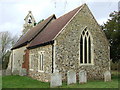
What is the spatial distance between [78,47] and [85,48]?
0.91 m

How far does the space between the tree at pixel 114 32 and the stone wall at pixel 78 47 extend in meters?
1.49

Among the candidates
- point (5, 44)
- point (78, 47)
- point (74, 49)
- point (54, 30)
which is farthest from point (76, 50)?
point (5, 44)

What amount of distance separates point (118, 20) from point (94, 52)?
4.99 metres

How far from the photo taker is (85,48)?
1706 centimetres

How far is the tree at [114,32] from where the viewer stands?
61.6 feet

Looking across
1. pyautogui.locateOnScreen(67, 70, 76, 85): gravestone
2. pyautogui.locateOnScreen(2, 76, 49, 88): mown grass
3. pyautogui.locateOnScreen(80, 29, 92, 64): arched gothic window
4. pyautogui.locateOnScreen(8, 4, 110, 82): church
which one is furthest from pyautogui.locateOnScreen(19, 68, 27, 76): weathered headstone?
pyautogui.locateOnScreen(67, 70, 76, 85): gravestone

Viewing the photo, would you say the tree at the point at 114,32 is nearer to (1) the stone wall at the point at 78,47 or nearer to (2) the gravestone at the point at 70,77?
(1) the stone wall at the point at 78,47

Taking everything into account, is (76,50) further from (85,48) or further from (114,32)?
(114,32)

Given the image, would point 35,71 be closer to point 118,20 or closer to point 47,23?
point 47,23

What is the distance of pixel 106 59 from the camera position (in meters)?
18.0

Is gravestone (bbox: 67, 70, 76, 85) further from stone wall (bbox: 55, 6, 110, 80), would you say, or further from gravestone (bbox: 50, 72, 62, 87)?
stone wall (bbox: 55, 6, 110, 80)

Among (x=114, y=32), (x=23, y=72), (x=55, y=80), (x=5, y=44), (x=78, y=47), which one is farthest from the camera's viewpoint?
(x=5, y=44)

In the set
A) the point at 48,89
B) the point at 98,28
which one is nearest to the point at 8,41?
the point at 98,28

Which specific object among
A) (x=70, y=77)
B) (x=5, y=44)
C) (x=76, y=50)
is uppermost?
(x=5, y=44)
